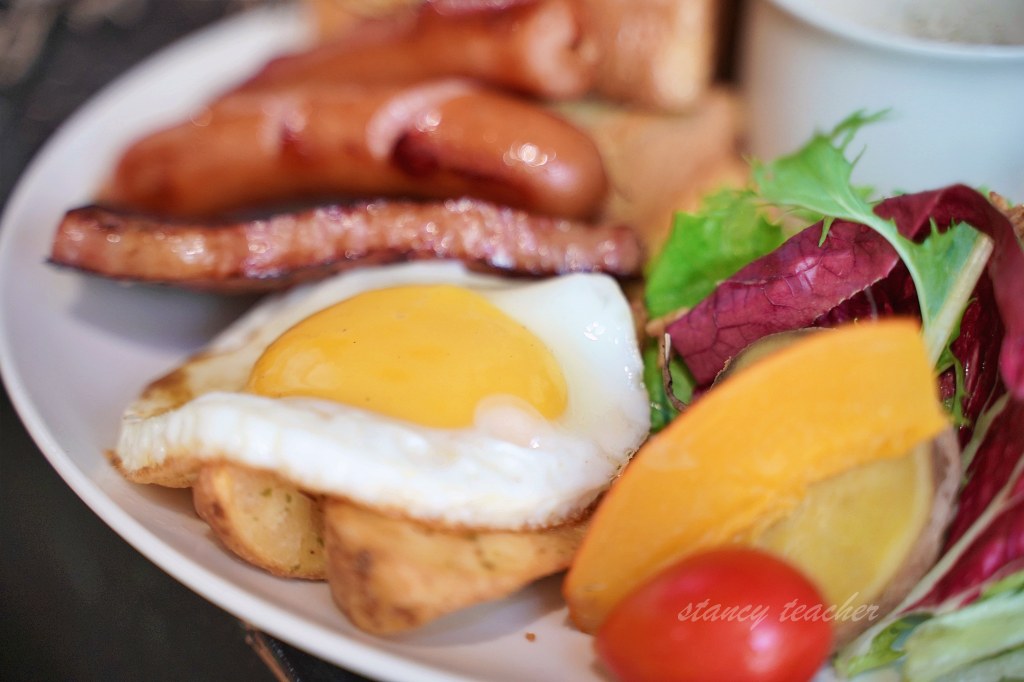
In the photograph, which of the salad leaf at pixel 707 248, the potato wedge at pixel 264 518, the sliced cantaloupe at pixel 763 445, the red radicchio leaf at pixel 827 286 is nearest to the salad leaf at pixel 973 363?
the red radicchio leaf at pixel 827 286

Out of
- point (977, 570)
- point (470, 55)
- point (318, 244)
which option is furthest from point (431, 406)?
point (470, 55)

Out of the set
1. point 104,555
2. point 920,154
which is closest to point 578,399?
point 104,555

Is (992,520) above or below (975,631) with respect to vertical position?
above

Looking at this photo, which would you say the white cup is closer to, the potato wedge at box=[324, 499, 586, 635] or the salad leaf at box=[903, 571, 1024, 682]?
the salad leaf at box=[903, 571, 1024, 682]

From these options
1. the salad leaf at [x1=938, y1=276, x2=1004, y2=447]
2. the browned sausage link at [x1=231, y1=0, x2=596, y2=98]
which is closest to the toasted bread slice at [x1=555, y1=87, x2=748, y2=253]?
the browned sausage link at [x1=231, y1=0, x2=596, y2=98]

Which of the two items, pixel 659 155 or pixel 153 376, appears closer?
pixel 153 376

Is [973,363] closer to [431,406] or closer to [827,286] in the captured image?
[827,286]

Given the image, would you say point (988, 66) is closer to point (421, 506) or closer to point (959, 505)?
point (959, 505)

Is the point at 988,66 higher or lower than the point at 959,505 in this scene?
higher
